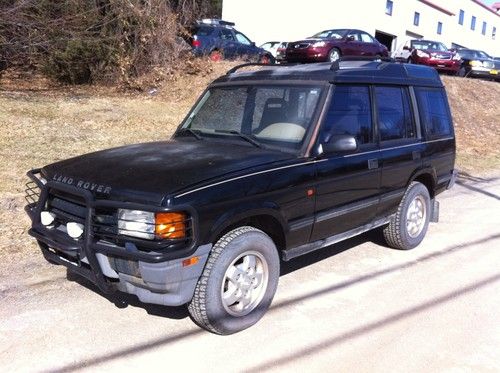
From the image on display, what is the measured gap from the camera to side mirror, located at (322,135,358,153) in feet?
13.6

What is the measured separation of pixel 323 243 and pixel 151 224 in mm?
1729

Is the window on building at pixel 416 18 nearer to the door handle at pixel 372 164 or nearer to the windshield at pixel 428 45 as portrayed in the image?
the windshield at pixel 428 45

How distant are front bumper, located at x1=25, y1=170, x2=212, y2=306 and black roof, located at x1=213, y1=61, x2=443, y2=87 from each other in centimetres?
192

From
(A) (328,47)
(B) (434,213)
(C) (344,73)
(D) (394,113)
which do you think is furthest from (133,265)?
(A) (328,47)

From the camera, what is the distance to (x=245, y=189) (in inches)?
142

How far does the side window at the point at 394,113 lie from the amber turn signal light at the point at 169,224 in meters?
2.45

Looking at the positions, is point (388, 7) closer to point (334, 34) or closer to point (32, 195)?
point (334, 34)

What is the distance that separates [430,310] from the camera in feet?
13.7

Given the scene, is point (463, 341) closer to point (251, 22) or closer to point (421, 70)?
point (421, 70)

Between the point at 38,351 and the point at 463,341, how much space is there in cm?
284

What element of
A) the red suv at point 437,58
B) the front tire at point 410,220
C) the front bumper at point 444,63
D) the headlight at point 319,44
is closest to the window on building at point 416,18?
the red suv at point 437,58

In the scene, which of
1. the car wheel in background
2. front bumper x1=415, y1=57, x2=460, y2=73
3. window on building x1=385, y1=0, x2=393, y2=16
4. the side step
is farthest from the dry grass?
window on building x1=385, y1=0, x2=393, y2=16

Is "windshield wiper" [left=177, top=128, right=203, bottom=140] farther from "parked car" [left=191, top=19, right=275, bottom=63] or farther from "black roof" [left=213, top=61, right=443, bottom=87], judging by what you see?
"parked car" [left=191, top=19, right=275, bottom=63]

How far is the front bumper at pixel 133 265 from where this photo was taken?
3.23m
